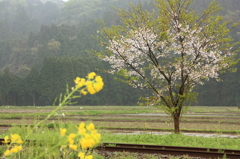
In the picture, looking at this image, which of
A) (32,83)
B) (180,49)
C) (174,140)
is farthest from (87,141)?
(32,83)

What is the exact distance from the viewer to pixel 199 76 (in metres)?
12.6

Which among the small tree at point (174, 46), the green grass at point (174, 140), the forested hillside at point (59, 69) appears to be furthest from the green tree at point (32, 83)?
the green grass at point (174, 140)

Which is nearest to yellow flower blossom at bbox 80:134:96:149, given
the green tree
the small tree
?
the small tree

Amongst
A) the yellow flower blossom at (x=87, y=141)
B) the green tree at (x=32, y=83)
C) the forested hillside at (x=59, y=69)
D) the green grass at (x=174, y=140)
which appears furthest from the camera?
the green tree at (x=32, y=83)

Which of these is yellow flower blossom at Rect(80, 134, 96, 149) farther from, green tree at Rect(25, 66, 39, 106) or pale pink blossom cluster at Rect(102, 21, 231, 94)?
green tree at Rect(25, 66, 39, 106)

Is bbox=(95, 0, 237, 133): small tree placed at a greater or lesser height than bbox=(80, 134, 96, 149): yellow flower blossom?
greater

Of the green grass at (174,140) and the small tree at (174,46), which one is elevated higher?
the small tree at (174,46)

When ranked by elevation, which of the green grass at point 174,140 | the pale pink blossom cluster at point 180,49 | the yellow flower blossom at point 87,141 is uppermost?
the pale pink blossom cluster at point 180,49

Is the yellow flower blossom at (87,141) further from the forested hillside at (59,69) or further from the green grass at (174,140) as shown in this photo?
the forested hillside at (59,69)

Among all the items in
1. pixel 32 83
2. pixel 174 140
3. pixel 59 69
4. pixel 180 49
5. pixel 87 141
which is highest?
pixel 59 69

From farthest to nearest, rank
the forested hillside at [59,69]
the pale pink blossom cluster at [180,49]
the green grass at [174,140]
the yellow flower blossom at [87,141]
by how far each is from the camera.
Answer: the forested hillside at [59,69] → the pale pink blossom cluster at [180,49] → the green grass at [174,140] → the yellow flower blossom at [87,141]

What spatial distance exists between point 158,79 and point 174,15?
338 centimetres

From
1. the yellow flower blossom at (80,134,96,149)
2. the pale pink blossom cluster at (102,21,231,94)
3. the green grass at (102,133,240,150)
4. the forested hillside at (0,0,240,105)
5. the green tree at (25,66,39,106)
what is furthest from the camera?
the green tree at (25,66,39,106)

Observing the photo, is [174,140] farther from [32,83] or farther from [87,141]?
[32,83]
